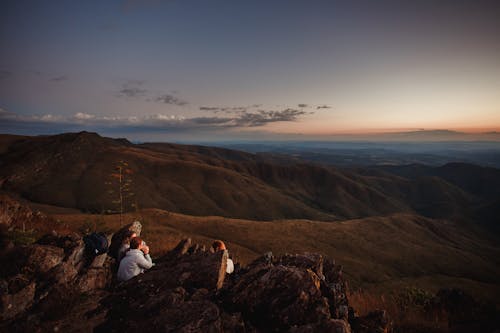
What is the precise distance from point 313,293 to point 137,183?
448ft

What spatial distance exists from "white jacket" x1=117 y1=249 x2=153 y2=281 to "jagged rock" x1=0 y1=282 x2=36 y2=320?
2295 mm

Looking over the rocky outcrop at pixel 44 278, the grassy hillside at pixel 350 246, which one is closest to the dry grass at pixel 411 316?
the rocky outcrop at pixel 44 278

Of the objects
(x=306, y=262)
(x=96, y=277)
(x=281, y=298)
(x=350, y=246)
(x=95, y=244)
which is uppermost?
(x=95, y=244)

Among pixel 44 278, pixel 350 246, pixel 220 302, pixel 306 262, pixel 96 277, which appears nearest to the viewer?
pixel 220 302

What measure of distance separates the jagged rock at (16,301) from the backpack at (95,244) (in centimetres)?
266

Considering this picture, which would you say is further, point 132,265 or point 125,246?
point 125,246

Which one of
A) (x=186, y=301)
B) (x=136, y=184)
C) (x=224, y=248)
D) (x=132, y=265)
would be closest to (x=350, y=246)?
(x=224, y=248)

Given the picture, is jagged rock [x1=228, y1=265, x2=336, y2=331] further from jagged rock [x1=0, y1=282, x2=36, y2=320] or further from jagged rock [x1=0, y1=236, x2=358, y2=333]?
jagged rock [x1=0, y1=282, x2=36, y2=320]

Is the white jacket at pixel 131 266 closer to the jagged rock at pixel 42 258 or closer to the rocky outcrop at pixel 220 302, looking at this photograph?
the rocky outcrop at pixel 220 302

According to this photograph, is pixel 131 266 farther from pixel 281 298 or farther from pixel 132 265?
pixel 281 298

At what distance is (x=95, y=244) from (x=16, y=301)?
322 centimetres

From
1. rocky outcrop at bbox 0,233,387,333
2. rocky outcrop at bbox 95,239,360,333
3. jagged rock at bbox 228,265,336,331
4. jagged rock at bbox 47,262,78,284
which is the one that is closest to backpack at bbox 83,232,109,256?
rocky outcrop at bbox 0,233,387,333

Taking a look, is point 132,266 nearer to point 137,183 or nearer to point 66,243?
point 66,243

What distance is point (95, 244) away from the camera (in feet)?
30.9
